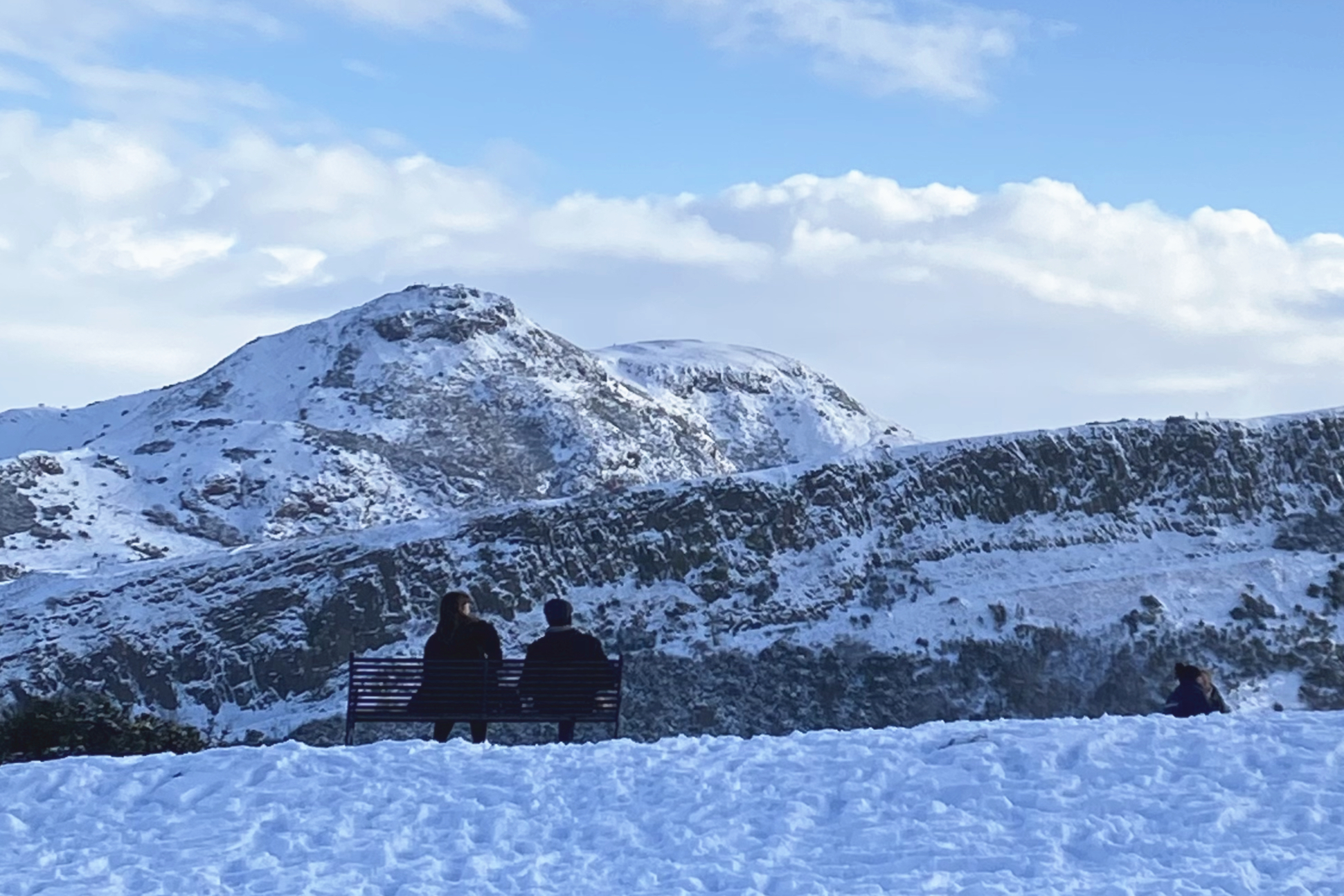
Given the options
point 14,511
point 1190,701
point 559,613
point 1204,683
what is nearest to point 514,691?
point 559,613

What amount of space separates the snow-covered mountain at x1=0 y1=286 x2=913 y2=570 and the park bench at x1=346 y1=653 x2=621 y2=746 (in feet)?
158

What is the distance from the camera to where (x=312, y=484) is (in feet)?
231

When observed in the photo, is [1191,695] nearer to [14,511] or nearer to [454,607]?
[454,607]

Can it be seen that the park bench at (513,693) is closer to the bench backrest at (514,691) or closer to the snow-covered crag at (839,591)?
the bench backrest at (514,691)

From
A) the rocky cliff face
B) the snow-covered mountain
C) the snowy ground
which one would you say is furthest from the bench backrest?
the snow-covered mountain

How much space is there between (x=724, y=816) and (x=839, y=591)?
27.4 metres

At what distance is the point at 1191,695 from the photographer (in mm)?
17828

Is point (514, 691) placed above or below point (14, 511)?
Result: below

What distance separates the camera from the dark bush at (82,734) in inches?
871

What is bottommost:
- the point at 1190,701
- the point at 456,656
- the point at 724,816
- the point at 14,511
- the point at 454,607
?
the point at 724,816

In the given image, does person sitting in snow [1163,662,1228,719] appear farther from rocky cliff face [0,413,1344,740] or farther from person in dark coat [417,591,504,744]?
rocky cliff face [0,413,1344,740]

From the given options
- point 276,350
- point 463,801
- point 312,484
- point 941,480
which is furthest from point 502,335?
point 463,801

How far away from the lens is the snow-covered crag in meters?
37.1

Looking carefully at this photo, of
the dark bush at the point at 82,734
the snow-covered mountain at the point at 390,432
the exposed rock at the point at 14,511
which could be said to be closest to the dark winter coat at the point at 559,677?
the dark bush at the point at 82,734
